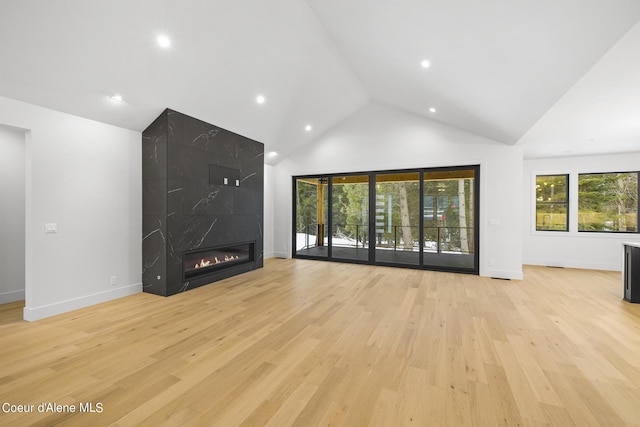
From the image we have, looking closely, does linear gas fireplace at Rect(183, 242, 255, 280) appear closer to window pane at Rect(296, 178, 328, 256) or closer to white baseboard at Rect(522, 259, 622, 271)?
window pane at Rect(296, 178, 328, 256)

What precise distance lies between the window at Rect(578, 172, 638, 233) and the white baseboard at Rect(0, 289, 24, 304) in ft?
35.4

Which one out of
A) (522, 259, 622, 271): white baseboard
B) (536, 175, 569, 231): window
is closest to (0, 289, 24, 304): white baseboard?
(522, 259, 622, 271): white baseboard

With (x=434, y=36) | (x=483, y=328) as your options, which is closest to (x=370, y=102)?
(x=434, y=36)

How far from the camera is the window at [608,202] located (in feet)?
19.7

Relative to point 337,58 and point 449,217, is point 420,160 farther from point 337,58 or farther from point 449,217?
point 337,58

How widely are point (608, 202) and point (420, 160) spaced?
4470 millimetres

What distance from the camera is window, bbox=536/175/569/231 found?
6.44 m

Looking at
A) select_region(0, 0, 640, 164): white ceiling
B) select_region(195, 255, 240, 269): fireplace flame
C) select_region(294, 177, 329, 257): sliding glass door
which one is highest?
select_region(0, 0, 640, 164): white ceiling

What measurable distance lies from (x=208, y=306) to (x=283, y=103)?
3.85 metres

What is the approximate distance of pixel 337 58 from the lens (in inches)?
182

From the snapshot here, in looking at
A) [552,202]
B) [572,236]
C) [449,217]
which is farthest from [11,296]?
[572,236]

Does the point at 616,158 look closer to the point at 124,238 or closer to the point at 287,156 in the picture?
the point at 287,156

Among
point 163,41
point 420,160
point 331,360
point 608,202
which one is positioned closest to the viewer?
point 331,360

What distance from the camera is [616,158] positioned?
6.02m
